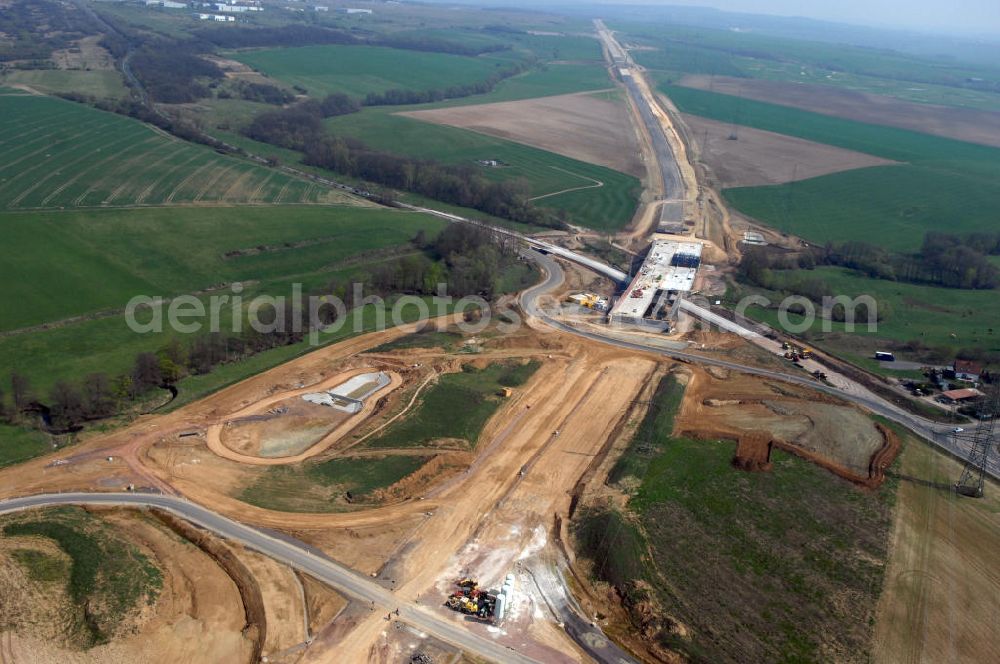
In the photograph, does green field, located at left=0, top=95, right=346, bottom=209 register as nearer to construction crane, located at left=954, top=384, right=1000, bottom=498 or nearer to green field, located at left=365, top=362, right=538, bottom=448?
green field, located at left=365, top=362, right=538, bottom=448

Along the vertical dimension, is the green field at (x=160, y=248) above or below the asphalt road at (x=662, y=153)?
below

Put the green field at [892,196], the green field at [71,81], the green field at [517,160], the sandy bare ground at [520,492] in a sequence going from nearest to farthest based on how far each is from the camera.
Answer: the sandy bare ground at [520,492] → the green field at [892,196] → the green field at [517,160] → the green field at [71,81]

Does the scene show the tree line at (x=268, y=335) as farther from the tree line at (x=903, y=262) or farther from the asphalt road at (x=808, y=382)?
the tree line at (x=903, y=262)

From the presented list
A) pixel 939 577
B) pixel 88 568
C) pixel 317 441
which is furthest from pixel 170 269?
pixel 939 577

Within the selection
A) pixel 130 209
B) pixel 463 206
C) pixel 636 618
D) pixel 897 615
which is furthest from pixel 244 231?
pixel 897 615

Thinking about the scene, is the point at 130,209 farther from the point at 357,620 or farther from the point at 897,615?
the point at 897,615

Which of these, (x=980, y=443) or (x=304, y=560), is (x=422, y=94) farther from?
(x=304, y=560)

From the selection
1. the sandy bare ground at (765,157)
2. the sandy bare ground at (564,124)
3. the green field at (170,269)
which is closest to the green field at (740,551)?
the green field at (170,269)
